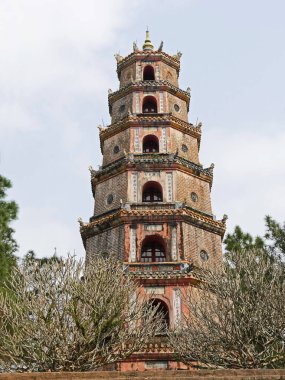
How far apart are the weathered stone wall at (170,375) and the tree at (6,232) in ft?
31.0

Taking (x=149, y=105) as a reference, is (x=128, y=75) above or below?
above

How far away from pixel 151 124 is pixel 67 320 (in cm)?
1301

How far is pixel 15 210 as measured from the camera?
62.7ft

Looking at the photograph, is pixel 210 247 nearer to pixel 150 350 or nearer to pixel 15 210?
pixel 150 350

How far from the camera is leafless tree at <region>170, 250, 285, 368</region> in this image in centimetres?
1548

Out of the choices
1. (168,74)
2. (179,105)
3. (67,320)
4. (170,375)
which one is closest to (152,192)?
(179,105)

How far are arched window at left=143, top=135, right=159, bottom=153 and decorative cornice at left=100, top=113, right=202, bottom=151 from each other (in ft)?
2.12

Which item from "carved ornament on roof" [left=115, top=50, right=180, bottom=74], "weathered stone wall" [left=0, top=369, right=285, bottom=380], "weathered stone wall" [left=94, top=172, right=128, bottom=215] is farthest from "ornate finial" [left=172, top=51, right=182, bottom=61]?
"weathered stone wall" [left=0, top=369, right=285, bottom=380]

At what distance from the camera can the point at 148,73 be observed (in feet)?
95.7

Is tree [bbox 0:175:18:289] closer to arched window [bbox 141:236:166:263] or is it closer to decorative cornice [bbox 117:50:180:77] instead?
arched window [bbox 141:236:166:263]

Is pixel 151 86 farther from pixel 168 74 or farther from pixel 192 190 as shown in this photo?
pixel 192 190

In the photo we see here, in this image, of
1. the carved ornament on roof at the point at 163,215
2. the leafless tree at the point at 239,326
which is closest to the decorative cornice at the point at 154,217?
the carved ornament on roof at the point at 163,215

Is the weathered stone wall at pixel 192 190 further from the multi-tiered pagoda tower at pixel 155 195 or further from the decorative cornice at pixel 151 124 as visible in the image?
the decorative cornice at pixel 151 124

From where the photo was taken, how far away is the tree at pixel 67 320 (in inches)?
558
